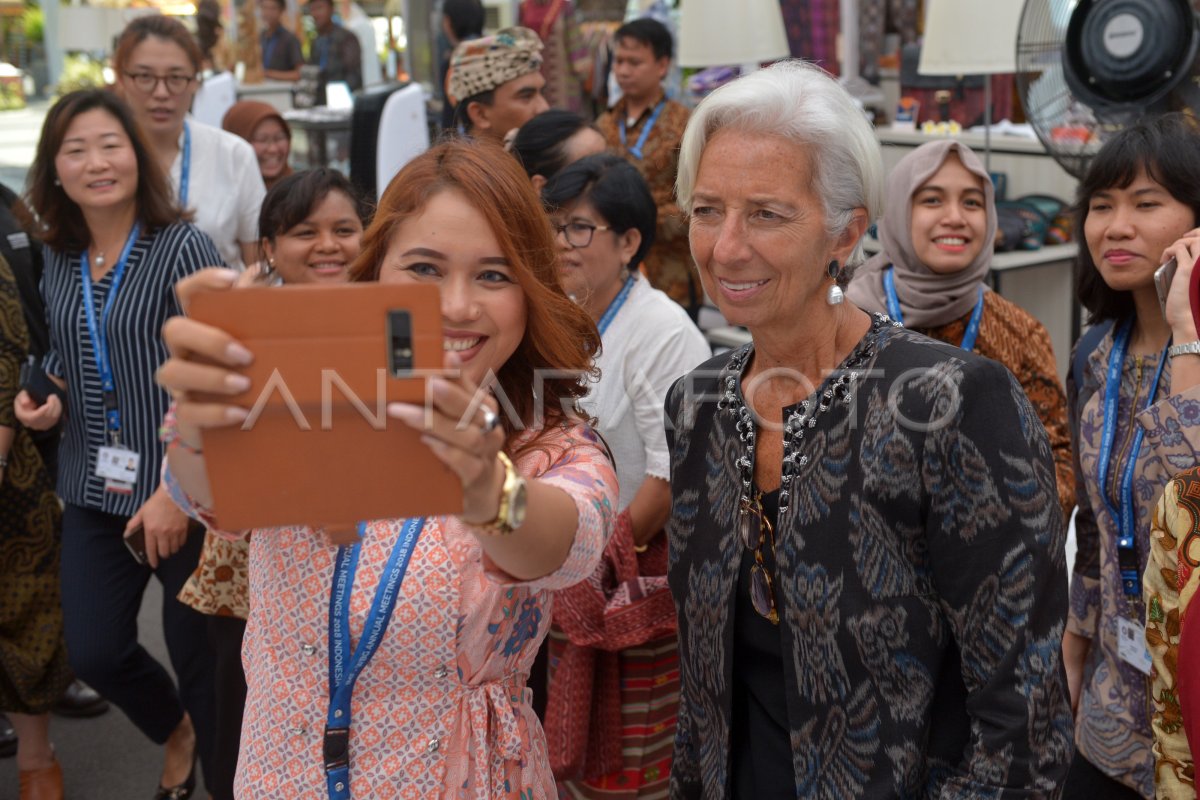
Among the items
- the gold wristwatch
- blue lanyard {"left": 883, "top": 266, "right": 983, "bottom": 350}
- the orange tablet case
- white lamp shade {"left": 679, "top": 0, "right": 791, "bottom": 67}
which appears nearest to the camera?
the orange tablet case

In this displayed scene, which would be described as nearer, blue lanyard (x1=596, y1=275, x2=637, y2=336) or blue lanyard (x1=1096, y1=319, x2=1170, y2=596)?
blue lanyard (x1=1096, y1=319, x2=1170, y2=596)

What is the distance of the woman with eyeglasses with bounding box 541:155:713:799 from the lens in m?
2.44

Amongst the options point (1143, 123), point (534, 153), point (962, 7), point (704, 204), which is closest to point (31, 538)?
point (534, 153)

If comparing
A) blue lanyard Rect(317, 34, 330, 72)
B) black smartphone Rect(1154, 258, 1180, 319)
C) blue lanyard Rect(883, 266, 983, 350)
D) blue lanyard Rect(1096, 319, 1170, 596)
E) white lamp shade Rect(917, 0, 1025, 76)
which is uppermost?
blue lanyard Rect(317, 34, 330, 72)

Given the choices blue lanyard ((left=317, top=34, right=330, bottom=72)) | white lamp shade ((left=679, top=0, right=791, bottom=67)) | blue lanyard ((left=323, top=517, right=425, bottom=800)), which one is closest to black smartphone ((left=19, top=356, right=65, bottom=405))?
blue lanyard ((left=323, top=517, right=425, bottom=800))

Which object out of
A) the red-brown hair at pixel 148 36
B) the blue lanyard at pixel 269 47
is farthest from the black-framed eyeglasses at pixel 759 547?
the blue lanyard at pixel 269 47

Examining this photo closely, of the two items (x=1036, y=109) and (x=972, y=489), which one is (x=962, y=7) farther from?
(x=972, y=489)

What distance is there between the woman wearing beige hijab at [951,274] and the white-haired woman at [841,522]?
1.25 m

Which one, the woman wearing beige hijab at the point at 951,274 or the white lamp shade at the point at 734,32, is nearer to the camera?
the woman wearing beige hijab at the point at 951,274

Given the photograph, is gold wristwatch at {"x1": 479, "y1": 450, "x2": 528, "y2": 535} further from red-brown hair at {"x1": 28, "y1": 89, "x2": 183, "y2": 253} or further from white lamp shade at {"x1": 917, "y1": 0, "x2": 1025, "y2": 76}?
white lamp shade at {"x1": 917, "y1": 0, "x2": 1025, "y2": 76}

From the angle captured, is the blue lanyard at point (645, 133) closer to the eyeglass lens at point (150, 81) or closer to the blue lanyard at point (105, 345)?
the eyeglass lens at point (150, 81)

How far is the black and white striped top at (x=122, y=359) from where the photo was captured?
311 cm

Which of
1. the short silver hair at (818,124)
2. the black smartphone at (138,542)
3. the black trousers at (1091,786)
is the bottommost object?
the black trousers at (1091,786)

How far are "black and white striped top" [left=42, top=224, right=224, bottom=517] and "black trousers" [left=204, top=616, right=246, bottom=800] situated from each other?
0.51 m
